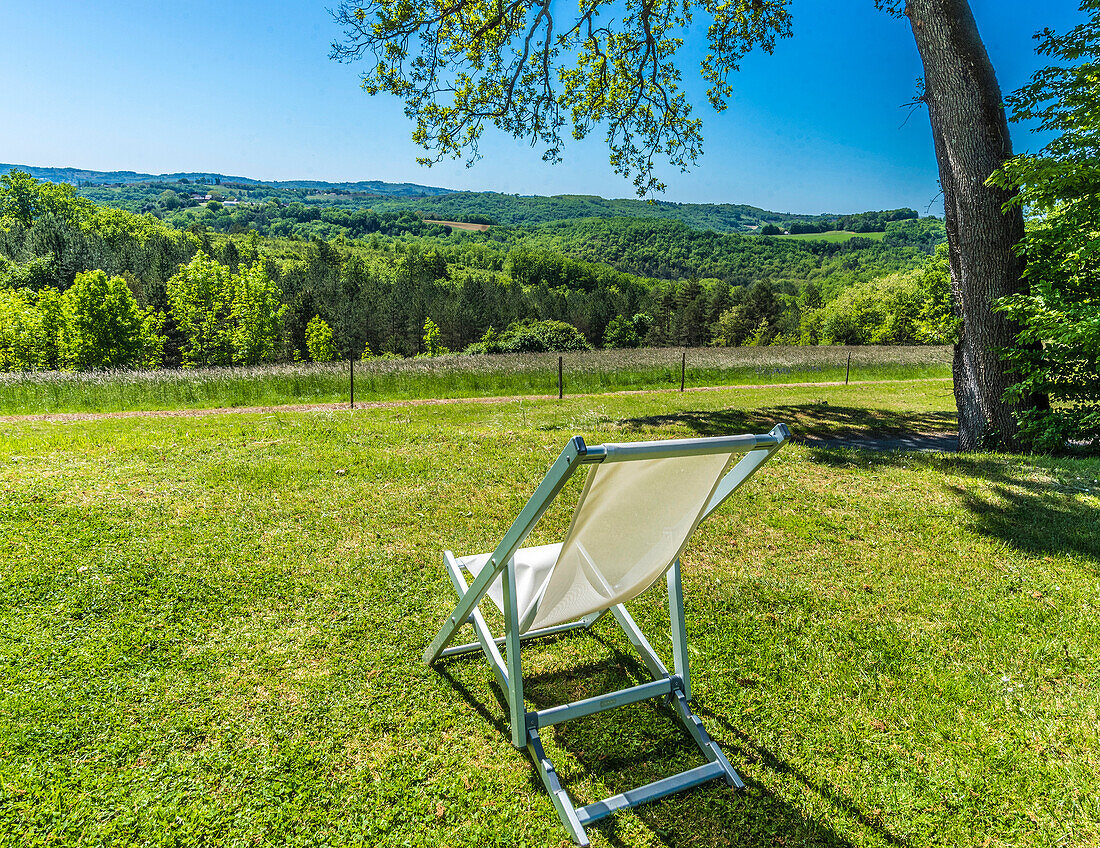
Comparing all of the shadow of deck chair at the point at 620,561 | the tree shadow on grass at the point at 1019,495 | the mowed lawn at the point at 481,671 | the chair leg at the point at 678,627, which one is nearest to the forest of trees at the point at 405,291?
the tree shadow on grass at the point at 1019,495

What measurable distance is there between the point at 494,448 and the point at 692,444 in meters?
5.63

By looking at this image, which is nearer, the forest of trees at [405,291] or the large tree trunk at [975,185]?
the large tree trunk at [975,185]

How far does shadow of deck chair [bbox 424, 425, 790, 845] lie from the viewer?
1978 mm

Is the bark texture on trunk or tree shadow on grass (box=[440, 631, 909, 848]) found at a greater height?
the bark texture on trunk

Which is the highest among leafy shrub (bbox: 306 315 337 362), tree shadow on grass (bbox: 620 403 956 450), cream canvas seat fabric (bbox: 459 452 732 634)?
cream canvas seat fabric (bbox: 459 452 732 634)

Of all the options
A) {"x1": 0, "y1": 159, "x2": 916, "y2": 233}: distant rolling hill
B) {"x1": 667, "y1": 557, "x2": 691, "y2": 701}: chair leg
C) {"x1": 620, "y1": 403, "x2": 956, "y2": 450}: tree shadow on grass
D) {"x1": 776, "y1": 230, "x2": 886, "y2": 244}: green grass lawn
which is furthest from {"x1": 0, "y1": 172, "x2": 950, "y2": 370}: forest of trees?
{"x1": 0, "y1": 159, "x2": 916, "y2": 233}: distant rolling hill

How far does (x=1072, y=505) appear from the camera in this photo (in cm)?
523

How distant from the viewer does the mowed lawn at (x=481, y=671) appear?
2.16 m

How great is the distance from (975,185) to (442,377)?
41.8ft

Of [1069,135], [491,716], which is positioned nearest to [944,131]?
[1069,135]

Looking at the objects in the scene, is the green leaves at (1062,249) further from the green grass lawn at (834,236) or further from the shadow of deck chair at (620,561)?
the green grass lawn at (834,236)

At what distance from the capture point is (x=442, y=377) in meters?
16.4

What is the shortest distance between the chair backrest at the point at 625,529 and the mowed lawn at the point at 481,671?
2.53 ft

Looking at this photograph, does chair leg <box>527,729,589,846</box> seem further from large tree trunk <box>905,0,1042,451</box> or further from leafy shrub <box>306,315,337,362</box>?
leafy shrub <box>306,315,337,362</box>
